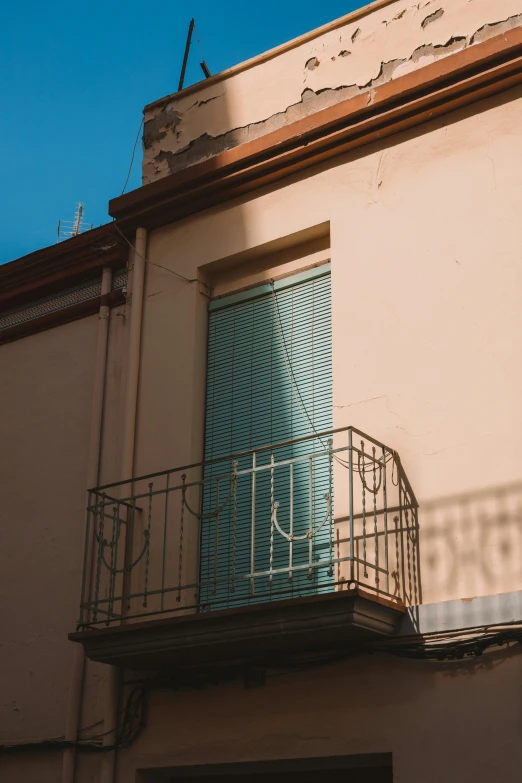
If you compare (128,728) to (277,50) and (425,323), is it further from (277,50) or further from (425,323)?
(277,50)

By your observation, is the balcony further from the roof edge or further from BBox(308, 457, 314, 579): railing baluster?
the roof edge

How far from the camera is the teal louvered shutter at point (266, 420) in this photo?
7867 mm

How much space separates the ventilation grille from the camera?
9781 millimetres

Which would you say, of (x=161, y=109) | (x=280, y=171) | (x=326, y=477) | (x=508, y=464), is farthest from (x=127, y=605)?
(x=161, y=109)

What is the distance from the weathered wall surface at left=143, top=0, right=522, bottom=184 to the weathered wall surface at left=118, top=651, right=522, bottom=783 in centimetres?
448

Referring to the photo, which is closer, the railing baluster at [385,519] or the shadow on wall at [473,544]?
the shadow on wall at [473,544]

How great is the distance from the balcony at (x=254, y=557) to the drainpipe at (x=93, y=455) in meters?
0.29

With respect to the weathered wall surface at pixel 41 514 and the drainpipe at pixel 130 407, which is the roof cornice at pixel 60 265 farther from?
the weathered wall surface at pixel 41 514

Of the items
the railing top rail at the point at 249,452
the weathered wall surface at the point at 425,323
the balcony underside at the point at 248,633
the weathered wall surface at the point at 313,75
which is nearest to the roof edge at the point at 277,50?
the weathered wall surface at the point at 313,75

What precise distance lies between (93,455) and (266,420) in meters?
1.54

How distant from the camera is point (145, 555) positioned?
830 cm

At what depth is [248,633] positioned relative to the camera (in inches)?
277

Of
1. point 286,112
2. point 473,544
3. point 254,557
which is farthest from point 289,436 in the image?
point 286,112

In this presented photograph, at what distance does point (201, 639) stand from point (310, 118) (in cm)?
409
